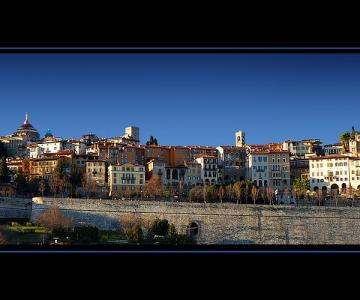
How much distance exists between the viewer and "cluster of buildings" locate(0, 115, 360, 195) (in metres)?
15.6

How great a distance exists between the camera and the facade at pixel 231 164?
711 inches

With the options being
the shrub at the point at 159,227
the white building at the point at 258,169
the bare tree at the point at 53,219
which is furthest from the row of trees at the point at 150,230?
the white building at the point at 258,169

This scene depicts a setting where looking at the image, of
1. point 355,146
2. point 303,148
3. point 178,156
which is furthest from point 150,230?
point 355,146

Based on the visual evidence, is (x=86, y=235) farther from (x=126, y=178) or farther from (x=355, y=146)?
(x=355, y=146)

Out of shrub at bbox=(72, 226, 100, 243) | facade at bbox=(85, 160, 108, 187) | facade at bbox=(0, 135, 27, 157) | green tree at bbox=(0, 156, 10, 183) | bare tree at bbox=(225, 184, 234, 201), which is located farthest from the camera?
facade at bbox=(85, 160, 108, 187)

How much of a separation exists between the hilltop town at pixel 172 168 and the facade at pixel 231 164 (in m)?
0.03

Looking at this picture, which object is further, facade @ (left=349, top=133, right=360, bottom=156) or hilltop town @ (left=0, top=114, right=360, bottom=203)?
facade @ (left=349, top=133, right=360, bottom=156)

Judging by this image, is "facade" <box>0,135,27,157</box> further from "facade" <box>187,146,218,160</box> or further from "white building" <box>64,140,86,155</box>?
"facade" <box>187,146,218,160</box>

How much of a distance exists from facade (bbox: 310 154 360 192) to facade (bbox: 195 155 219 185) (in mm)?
3326

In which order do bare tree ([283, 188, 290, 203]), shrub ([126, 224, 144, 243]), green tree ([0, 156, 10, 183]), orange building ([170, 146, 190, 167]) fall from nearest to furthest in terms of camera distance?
shrub ([126, 224, 144, 243])
green tree ([0, 156, 10, 183])
bare tree ([283, 188, 290, 203])
orange building ([170, 146, 190, 167])

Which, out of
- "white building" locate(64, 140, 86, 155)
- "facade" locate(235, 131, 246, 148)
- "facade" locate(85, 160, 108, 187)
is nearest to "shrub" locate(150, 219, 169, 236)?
"facade" locate(85, 160, 108, 187)
